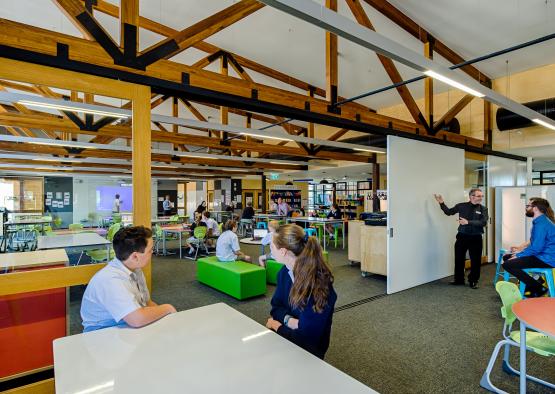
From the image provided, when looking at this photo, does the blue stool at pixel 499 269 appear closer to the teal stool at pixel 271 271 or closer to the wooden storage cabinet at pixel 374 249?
the wooden storage cabinet at pixel 374 249

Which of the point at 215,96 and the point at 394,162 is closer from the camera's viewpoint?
the point at 215,96

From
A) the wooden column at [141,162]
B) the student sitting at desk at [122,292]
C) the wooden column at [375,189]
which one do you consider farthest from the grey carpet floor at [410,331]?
the wooden column at [375,189]

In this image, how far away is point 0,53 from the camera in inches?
84.5

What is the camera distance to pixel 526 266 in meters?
4.16

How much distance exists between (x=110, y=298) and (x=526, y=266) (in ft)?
16.4

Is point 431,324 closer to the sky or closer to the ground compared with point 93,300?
closer to the ground

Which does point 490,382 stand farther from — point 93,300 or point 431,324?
point 93,300

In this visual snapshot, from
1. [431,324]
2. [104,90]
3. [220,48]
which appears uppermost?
[220,48]

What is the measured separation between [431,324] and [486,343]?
0.62m

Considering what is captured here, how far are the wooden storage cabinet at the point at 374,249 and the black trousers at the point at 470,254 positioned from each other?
1278 mm

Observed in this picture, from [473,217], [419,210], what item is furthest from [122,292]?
[473,217]

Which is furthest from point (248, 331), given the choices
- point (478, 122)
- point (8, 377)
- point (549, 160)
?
point (549, 160)

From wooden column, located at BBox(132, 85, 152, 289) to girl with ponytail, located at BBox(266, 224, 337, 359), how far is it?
132 cm

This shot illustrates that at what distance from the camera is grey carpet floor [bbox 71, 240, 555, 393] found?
275 centimetres
